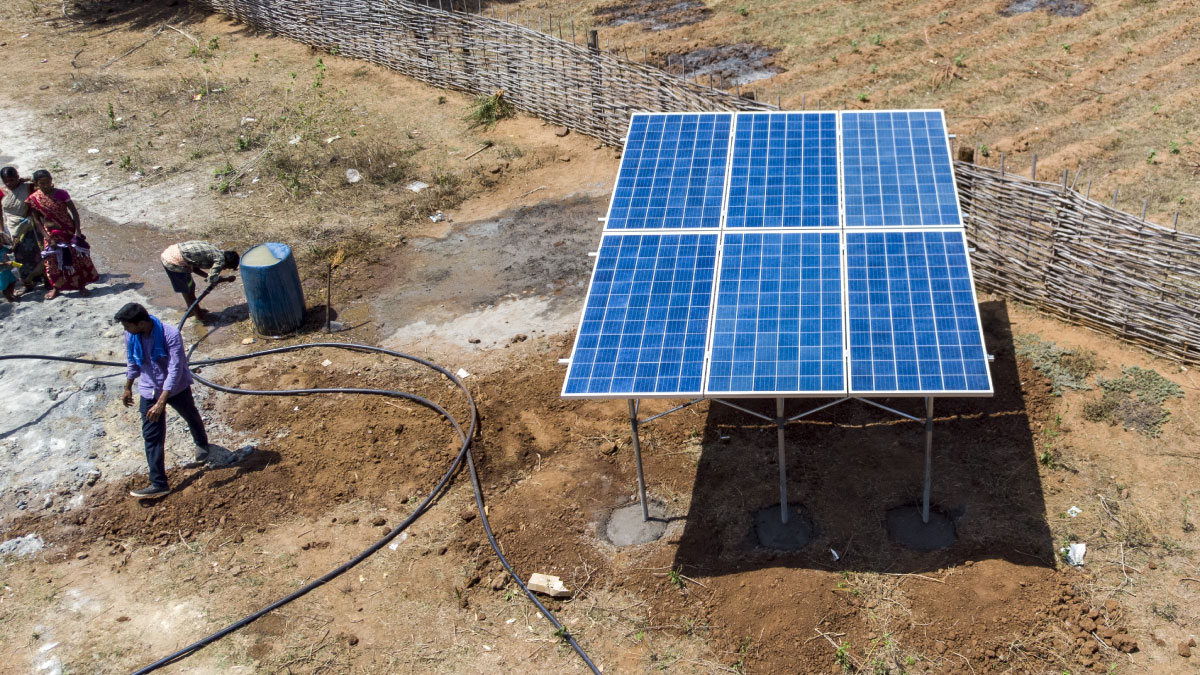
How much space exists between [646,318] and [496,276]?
4.97 metres

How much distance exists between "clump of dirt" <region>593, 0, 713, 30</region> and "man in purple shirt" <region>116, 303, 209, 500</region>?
13358 millimetres

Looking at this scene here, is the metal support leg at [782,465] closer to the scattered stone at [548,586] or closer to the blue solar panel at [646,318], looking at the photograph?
the blue solar panel at [646,318]

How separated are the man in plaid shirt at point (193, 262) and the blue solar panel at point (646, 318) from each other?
17.8 ft

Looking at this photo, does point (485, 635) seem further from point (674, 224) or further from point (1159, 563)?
point (1159, 563)

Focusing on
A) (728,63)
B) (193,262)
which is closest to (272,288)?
(193,262)

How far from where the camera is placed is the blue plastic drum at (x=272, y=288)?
36.7 feet

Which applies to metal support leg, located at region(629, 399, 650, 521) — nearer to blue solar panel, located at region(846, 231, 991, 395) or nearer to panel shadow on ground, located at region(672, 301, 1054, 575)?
panel shadow on ground, located at region(672, 301, 1054, 575)

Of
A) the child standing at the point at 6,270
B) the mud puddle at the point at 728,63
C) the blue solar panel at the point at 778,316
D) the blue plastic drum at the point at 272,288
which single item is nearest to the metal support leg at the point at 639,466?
the blue solar panel at the point at 778,316

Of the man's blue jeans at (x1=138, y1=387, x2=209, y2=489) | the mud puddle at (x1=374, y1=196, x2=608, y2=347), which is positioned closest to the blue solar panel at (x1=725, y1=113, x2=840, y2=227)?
the mud puddle at (x1=374, y1=196, x2=608, y2=347)

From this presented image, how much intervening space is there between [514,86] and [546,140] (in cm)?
141

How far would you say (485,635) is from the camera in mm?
7629

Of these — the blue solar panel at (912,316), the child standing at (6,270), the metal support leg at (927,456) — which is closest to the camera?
the blue solar panel at (912,316)

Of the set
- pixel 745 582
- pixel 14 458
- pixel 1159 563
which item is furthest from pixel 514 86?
pixel 1159 563

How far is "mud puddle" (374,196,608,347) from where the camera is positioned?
11.4m
